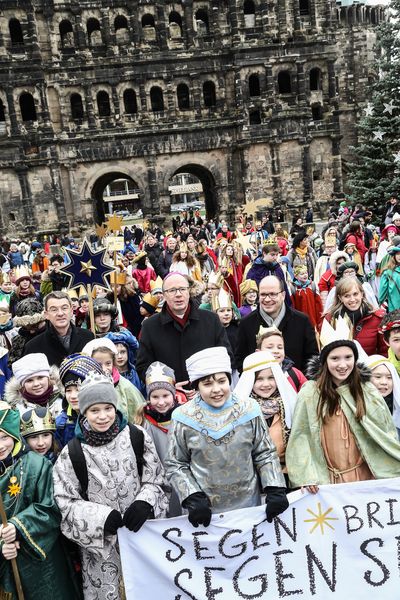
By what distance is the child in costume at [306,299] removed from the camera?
838 cm

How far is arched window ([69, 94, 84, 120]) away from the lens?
32.3 m

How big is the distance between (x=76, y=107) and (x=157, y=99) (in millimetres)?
4887

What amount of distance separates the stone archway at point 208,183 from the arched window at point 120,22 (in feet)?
28.8

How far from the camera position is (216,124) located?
32406 mm

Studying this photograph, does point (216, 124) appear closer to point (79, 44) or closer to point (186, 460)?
point (79, 44)

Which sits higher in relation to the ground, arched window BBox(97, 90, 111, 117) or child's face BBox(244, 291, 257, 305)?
arched window BBox(97, 90, 111, 117)

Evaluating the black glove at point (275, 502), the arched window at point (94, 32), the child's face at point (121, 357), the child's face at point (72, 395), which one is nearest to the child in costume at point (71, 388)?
the child's face at point (72, 395)

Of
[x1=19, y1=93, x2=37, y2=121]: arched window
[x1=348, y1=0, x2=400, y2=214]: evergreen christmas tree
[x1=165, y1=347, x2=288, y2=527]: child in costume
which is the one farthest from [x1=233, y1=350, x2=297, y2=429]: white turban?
[x1=19, y1=93, x2=37, y2=121]: arched window

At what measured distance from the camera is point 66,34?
104 ft

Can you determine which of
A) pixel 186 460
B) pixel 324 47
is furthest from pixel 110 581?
pixel 324 47

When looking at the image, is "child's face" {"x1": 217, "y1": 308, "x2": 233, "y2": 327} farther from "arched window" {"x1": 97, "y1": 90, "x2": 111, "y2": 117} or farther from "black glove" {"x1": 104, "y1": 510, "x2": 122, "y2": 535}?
"arched window" {"x1": 97, "y1": 90, "x2": 111, "y2": 117}

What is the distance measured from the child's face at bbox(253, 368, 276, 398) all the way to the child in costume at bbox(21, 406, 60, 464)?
61.6 inches

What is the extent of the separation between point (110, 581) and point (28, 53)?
32.6 m

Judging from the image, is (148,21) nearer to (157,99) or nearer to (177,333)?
(157,99)
